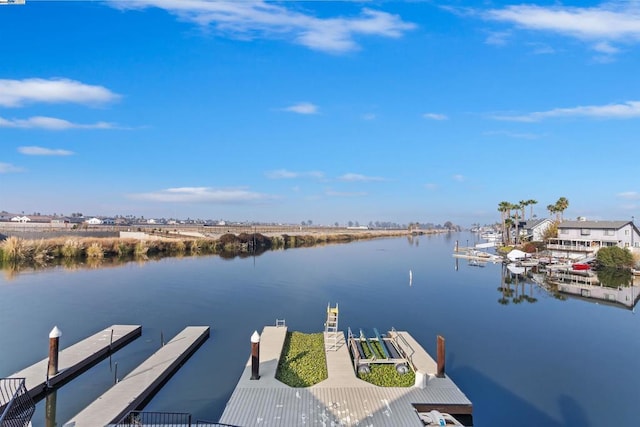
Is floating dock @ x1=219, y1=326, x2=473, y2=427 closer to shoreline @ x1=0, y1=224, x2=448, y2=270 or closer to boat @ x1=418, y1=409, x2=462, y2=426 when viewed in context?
boat @ x1=418, y1=409, x2=462, y2=426

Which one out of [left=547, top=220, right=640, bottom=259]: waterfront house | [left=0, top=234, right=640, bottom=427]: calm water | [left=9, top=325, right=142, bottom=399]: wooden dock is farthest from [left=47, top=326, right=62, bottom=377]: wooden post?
[left=547, top=220, right=640, bottom=259]: waterfront house

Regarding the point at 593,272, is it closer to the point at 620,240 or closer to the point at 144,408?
the point at 620,240

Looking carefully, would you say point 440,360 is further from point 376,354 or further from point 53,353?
point 53,353

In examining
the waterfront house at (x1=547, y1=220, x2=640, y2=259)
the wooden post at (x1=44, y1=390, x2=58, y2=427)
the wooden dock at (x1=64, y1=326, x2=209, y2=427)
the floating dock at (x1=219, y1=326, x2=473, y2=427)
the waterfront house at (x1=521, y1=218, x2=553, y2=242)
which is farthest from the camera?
the waterfront house at (x1=521, y1=218, x2=553, y2=242)

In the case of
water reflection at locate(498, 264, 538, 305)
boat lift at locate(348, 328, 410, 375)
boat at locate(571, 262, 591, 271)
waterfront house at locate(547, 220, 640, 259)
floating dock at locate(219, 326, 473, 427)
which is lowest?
water reflection at locate(498, 264, 538, 305)

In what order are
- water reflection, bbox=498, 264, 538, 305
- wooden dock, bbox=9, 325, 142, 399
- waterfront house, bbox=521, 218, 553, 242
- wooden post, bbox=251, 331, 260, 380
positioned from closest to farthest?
1. wooden post, bbox=251, 331, 260, 380
2. wooden dock, bbox=9, 325, 142, 399
3. water reflection, bbox=498, 264, 538, 305
4. waterfront house, bbox=521, 218, 553, 242

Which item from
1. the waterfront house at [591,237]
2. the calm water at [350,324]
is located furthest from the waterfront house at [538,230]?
the calm water at [350,324]
